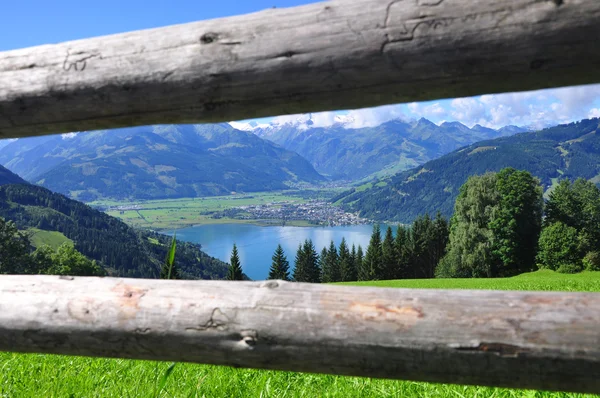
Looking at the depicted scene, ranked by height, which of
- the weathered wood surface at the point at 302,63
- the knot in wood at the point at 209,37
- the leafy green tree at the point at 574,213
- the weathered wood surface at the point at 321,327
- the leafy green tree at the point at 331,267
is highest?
the leafy green tree at the point at 574,213

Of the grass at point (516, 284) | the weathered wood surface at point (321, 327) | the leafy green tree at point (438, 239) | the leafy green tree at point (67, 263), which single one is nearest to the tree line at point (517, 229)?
the leafy green tree at point (438, 239)

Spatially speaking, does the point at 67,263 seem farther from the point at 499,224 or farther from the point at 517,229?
the point at 517,229

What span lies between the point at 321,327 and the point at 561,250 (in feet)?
168

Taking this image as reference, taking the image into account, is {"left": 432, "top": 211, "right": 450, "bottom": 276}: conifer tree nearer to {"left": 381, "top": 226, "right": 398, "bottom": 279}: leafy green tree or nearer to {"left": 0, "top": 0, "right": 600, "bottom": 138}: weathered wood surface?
{"left": 381, "top": 226, "right": 398, "bottom": 279}: leafy green tree

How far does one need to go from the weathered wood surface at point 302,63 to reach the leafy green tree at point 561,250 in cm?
5024

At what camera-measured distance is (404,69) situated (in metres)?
1.56

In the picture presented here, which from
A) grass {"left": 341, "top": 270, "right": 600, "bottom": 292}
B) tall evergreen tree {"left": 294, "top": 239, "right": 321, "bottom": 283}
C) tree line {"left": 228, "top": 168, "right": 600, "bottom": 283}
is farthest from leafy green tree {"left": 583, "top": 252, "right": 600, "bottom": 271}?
tall evergreen tree {"left": 294, "top": 239, "right": 321, "bottom": 283}

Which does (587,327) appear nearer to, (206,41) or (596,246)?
(206,41)

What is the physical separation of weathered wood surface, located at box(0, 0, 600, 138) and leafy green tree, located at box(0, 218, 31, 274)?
213ft

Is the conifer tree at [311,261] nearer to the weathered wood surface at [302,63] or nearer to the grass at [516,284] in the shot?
the grass at [516,284]

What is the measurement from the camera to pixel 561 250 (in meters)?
45.8

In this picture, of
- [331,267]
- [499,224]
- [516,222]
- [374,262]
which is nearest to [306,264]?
[331,267]

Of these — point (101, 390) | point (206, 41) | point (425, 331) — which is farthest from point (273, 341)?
point (101, 390)

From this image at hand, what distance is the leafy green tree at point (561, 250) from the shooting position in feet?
149
